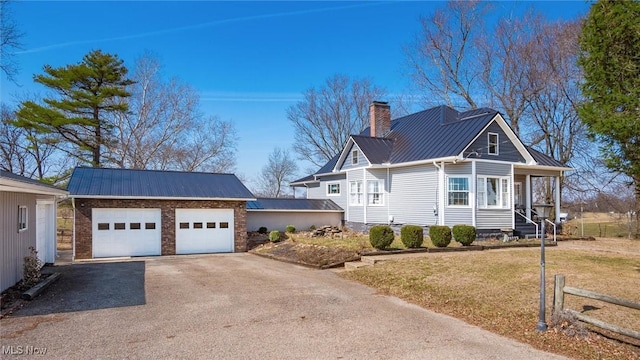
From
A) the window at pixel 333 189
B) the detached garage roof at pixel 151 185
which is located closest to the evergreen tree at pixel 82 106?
the detached garage roof at pixel 151 185

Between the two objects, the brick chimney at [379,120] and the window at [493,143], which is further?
the brick chimney at [379,120]

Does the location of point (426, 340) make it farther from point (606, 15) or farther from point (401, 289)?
point (606, 15)

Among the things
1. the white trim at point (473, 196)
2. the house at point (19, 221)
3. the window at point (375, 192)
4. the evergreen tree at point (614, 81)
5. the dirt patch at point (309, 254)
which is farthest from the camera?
the window at point (375, 192)

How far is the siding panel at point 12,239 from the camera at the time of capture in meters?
9.19

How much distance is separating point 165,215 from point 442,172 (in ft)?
42.0

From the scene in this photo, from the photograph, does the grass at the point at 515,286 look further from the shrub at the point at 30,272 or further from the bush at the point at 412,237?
the shrub at the point at 30,272

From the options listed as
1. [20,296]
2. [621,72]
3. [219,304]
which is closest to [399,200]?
[621,72]

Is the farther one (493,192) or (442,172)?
(493,192)

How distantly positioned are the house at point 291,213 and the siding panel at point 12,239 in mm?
12322

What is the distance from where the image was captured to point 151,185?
1947 centimetres

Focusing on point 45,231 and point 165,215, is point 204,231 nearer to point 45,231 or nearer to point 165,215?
point 165,215

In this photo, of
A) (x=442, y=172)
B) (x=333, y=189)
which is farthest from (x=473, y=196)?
(x=333, y=189)

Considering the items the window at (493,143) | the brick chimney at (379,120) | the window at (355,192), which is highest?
the brick chimney at (379,120)

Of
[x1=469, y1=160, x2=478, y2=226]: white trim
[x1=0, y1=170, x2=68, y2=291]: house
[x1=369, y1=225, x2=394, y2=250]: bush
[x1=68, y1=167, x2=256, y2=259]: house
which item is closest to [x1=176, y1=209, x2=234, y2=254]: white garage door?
[x1=68, y1=167, x2=256, y2=259]: house
